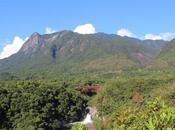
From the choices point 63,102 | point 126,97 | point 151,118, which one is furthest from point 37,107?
point 151,118

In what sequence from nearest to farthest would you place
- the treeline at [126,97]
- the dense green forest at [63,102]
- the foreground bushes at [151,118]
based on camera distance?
the foreground bushes at [151,118] < the treeline at [126,97] < the dense green forest at [63,102]

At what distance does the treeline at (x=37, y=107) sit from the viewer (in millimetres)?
97250

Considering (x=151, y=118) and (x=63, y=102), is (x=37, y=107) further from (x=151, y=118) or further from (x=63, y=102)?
(x=151, y=118)

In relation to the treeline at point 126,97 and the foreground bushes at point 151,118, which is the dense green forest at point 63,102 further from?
the foreground bushes at point 151,118

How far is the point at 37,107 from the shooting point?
102375mm

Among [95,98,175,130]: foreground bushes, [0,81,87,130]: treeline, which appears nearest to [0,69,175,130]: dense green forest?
[0,81,87,130]: treeline

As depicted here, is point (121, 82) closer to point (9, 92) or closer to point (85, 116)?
point (85, 116)

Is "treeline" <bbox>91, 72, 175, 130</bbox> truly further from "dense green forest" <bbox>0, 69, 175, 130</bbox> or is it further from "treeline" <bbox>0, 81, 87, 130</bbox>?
"treeline" <bbox>0, 81, 87, 130</bbox>

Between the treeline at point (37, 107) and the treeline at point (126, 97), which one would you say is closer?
the treeline at point (126, 97)

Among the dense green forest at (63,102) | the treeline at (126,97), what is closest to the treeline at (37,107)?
the dense green forest at (63,102)

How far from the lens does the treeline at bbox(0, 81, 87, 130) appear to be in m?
97.2

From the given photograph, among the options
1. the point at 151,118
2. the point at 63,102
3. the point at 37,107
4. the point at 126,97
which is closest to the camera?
the point at 151,118

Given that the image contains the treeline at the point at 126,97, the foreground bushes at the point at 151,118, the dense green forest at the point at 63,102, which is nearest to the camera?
the foreground bushes at the point at 151,118

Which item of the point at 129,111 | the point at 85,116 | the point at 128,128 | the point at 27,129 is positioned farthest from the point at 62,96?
the point at 128,128
